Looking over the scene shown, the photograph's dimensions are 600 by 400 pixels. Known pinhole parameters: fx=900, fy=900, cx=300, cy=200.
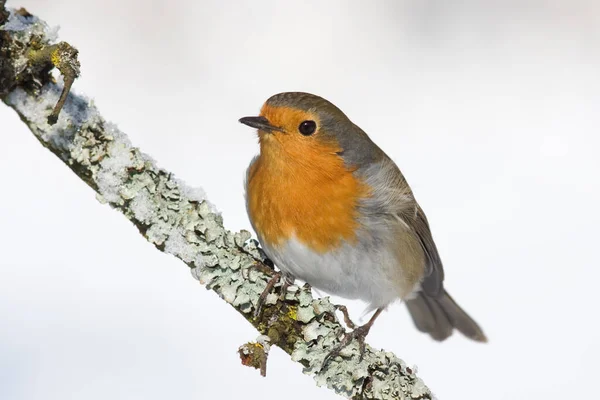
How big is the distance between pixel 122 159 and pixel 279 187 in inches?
28.1

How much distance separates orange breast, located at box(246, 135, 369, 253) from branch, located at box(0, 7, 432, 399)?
0.45 meters

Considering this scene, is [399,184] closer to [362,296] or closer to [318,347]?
[362,296]

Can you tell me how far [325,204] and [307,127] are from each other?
0.29 meters

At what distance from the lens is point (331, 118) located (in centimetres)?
331

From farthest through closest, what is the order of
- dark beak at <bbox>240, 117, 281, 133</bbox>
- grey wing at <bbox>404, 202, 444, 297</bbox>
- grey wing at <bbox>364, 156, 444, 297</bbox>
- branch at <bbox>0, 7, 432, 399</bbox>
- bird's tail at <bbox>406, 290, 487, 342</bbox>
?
bird's tail at <bbox>406, 290, 487, 342</bbox>
grey wing at <bbox>404, 202, 444, 297</bbox>
grey wing at <bbox>364, 156, 444, 297</bbox>
dark beak at <bbox>240, 117, 281, 133</bbox>
branch at <bbox>0, 7, 432, 399</bbox>

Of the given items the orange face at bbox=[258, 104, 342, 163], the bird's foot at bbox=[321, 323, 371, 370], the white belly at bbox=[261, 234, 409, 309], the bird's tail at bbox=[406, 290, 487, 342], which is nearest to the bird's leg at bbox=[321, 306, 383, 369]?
the bird's foot at bbox=[321, 323, 371, 370]

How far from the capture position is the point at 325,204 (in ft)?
10.5

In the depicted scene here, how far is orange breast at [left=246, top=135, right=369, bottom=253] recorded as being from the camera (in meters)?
3.20

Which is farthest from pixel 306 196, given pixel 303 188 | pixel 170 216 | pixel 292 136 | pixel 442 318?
pixel 442 318

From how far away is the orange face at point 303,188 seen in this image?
3199mm

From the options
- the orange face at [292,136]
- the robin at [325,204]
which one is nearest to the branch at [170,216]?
the robin at [325,204]

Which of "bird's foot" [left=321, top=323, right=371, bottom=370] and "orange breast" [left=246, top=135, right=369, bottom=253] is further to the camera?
"orange breast" [left=246, top=135, right=369, bottom=253]

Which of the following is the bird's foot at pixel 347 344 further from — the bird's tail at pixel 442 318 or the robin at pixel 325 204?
the bird's tail at pixel 442 318

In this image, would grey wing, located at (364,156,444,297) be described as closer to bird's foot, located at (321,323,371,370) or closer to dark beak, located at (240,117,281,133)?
dark beak, located at (240,117,281,133)
